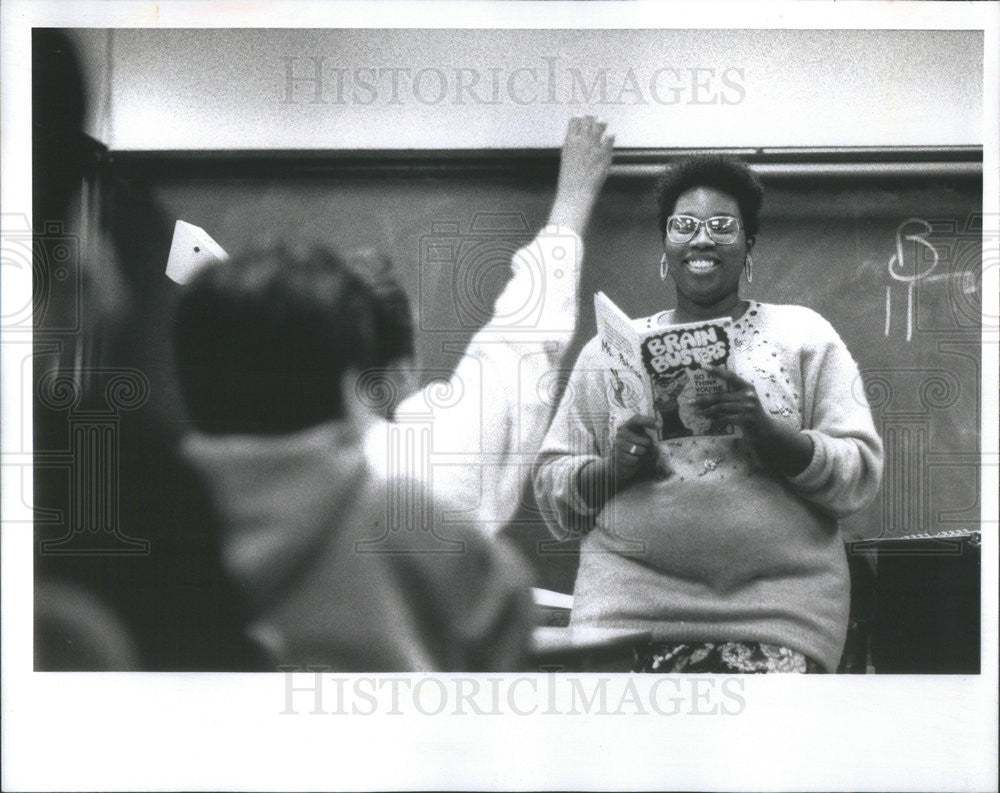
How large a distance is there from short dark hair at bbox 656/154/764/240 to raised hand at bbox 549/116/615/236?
219mm

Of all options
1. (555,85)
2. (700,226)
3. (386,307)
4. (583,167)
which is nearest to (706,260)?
(700,226)

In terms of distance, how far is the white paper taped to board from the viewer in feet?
12.8

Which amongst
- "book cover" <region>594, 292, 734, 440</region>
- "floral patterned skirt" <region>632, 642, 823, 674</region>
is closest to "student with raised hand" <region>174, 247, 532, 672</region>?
"floral patterned skirt" <region>632, 642, 823, 674</region>

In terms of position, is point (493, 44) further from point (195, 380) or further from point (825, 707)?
point (825, 707)

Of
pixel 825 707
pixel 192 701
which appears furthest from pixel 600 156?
pixel 192 701

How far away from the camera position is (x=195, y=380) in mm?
3910

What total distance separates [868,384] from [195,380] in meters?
2.39

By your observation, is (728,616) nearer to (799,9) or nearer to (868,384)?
(868,384)

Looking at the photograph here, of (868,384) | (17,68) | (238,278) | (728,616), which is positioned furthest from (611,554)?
(17,68)

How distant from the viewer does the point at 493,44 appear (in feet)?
12.7

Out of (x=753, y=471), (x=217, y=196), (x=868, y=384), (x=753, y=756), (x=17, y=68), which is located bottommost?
(x=753, y=756)

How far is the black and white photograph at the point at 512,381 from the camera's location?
3869mm

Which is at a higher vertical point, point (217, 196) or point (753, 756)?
point (217, 196)

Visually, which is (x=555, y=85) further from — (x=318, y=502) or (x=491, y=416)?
(x=318, y=502)
